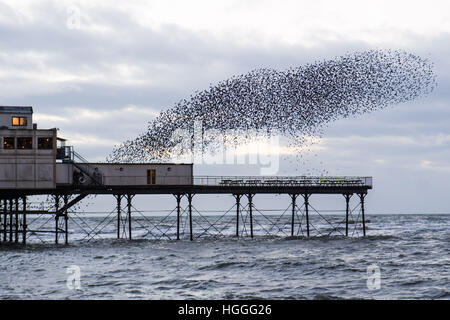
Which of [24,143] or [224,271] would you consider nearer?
[224,271]

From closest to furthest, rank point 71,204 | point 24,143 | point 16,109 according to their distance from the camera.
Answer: point 24,143, point 16,109, point 71,204

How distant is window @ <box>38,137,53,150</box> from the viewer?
55.7 m

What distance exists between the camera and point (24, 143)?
2186 inches

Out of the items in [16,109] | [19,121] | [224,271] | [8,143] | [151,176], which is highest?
[16,109]

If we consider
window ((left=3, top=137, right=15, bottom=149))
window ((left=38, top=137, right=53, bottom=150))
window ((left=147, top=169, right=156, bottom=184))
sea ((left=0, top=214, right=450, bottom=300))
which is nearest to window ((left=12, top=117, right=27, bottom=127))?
window ((left=3, top=137, right=15, bottom=149))

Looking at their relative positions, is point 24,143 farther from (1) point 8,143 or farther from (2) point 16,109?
(2) point 16,109

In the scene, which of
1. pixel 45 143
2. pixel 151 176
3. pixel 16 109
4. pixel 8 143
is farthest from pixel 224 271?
pixel 16 109

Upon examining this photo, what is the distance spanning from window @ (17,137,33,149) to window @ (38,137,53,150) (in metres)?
0.78

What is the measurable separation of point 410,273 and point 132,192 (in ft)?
97.9

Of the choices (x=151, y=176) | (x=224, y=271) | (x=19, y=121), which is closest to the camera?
(x=224, y=271)

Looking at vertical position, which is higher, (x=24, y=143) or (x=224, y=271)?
(x=24, y=143)

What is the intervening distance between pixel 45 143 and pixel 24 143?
183cm

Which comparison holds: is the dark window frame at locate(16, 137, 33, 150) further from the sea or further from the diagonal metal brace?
the sea
